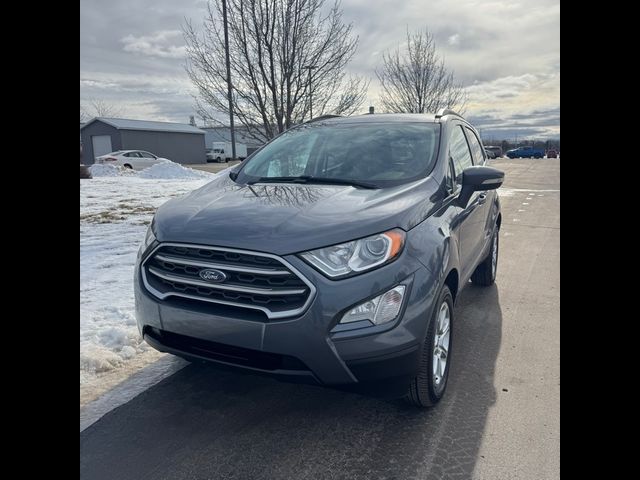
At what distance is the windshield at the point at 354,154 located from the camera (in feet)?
11.0

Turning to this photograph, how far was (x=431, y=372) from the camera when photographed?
266 centimetres

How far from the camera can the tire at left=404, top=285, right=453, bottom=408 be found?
2582 millimetres

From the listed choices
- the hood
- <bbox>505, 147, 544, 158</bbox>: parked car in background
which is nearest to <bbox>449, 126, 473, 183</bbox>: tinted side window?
the hood

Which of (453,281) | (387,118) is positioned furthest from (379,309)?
(387,118)

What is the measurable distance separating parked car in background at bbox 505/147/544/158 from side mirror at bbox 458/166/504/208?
209ft

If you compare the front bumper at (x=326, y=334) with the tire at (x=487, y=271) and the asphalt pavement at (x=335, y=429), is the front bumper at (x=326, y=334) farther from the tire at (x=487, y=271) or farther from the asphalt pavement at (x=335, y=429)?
the tire at (x=487, y=271)

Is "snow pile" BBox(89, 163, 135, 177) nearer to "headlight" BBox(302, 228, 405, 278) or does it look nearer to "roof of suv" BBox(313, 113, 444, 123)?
"roof of suv" BBox(313, 113, 444, 123)

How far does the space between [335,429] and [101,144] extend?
44.6m

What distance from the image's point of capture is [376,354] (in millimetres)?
2293

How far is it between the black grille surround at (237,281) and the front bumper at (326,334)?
5 centimetres

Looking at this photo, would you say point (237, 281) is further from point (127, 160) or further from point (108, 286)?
point (127, 160)

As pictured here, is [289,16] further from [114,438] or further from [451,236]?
[114,438]
